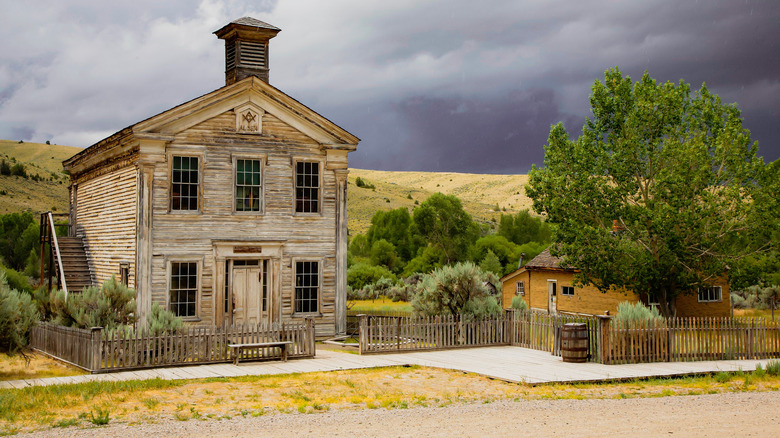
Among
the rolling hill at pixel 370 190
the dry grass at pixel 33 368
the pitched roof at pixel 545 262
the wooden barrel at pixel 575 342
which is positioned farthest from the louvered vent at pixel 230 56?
the rolling hill at pixel 370 190

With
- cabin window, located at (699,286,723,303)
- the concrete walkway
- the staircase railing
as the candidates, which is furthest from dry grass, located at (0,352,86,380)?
cabin window, located at (699,286,723,303)

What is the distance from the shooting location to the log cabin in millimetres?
31719

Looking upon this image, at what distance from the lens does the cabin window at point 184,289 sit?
2061 cm

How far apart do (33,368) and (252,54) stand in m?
11.9

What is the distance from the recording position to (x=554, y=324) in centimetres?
1864

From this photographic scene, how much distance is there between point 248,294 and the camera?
21578 mm

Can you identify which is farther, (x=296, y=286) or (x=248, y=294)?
(x=296, y=286)

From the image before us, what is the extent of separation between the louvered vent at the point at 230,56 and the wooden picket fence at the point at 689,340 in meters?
14.3

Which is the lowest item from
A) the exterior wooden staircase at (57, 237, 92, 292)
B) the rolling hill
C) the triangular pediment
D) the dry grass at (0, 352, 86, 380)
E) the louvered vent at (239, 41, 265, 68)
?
the dry grass at (0, 352, 86, 380)

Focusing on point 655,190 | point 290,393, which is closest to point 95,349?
point 290,393

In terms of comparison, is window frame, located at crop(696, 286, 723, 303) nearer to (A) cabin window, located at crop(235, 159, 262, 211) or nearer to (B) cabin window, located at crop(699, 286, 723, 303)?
(B) cabin window, located at crop(699, 286, 723, 303)

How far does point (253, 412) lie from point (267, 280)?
1113 centimetres

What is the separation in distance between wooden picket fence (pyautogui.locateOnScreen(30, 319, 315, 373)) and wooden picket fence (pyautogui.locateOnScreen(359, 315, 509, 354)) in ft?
6.28

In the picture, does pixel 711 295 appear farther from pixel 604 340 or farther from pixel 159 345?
pixel 159 345
